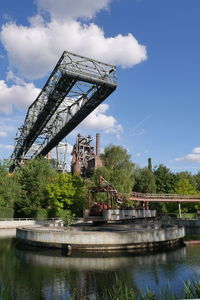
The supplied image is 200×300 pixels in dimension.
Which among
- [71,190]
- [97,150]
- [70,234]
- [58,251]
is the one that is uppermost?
[97,150]

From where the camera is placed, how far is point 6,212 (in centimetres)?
4547

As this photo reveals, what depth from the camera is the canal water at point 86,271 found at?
12953mm

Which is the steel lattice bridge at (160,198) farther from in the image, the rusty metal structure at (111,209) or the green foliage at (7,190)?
the green foliage at (7,190)

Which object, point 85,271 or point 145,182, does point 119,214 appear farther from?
point 145,182

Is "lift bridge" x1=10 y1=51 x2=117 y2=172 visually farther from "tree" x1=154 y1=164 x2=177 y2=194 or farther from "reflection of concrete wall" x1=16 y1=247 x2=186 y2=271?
"tree" x1=154 y1=164 x2=177 y2=194

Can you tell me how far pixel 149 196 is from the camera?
52.2m

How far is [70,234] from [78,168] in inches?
2701

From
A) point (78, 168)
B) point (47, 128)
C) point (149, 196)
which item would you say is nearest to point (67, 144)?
point (78, 168)

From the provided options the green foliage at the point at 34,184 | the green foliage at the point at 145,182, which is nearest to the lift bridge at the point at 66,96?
the green foliage at the point at 34,184

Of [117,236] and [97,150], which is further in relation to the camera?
[97,150]

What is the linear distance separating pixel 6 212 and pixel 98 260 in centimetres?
3057

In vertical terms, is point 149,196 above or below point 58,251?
above

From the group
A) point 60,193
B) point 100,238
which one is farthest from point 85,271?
point 60,193

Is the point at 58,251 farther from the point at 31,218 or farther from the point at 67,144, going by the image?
the point at 67,144
